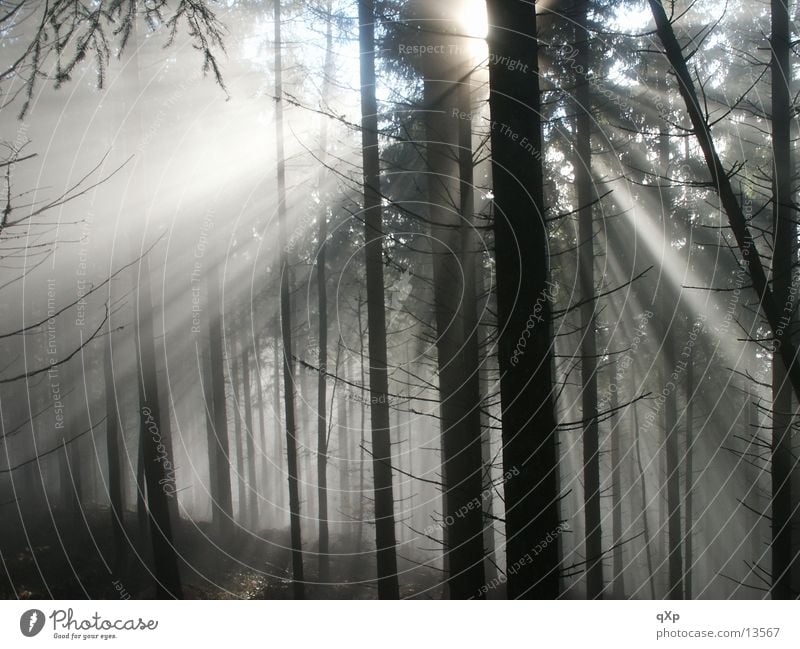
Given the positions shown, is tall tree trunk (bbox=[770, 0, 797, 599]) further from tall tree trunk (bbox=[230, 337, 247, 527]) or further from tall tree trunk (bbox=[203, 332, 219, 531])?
tall tree trunk (bbox=[203, 332, 219, 531])

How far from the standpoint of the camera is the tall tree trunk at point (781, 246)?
589cm

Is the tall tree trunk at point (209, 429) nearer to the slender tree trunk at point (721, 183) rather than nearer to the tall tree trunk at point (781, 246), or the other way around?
the tall tree trunk at point (781, 246)

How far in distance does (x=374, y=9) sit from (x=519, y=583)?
5.87 metres

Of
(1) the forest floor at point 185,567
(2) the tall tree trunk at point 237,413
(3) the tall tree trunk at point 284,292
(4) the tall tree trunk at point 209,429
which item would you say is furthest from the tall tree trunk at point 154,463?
(4) the tall tree trunk at point 209,429

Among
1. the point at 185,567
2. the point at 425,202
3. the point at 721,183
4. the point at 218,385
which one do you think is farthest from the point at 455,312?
the point at 185,567

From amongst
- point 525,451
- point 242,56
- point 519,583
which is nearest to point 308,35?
point 242,56

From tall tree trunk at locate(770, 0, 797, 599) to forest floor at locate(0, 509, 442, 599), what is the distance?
3645 mm

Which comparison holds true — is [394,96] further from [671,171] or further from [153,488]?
[671,171]

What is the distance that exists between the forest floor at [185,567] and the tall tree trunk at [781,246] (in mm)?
3645

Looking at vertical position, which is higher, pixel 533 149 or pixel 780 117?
pixel 780 117

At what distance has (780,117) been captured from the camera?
6.27 metres

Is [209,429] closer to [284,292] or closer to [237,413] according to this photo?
[237,413]
